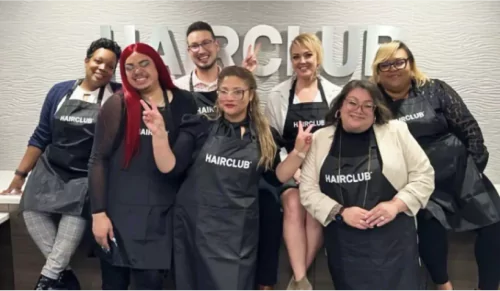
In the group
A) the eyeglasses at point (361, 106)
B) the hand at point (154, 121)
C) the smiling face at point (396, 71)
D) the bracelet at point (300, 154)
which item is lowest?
the bracelet at point (300, 154)

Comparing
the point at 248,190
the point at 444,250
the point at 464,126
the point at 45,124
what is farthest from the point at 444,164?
the point at 45,124

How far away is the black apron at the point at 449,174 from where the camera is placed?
2455 millimetres

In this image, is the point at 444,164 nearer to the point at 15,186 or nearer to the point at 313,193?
the point at 313,193

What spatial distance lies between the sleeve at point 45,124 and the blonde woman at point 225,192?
87 cm

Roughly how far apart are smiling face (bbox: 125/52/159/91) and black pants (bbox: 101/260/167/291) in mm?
839

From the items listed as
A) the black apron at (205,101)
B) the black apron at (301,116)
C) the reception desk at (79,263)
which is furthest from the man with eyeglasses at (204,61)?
the reception desk at (79,263)

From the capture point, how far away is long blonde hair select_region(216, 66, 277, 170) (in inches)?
85.6

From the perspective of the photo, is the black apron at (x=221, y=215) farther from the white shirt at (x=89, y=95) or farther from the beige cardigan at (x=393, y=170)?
the white shirt at (x=89, y=95)

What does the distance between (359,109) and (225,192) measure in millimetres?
679

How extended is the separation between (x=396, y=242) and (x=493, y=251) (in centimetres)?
71

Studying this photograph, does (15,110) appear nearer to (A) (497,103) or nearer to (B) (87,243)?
(B) (87,243)

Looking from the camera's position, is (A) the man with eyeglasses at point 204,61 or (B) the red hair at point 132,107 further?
(A) the man with eyeglasses at point 204,61

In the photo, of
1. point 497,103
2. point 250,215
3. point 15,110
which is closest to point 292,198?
point 250,215

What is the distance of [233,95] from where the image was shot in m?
2.15
